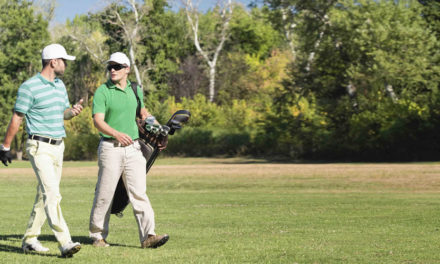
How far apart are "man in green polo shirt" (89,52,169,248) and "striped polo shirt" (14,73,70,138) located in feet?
1.82

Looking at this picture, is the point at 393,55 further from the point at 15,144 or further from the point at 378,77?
the point at 15,144

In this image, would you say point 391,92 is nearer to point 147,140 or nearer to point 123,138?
point 147,140

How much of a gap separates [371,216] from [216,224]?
322cm

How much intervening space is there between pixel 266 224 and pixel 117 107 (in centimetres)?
452

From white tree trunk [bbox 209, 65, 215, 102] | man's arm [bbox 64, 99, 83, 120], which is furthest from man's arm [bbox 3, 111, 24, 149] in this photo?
white tree trunk [bbox 209, 65, 215, 102]

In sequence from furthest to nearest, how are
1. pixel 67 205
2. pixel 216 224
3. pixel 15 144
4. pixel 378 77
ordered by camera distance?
pixel 15 144, pixel 378 77, pixel 67 205, pixel 216 224

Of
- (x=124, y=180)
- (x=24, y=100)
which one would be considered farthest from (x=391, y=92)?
(x=24, y=100)

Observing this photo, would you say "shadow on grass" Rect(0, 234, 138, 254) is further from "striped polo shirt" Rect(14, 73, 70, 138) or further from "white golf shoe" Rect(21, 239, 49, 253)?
"striped polo shirt" Rect(14, 73, 70, 138)

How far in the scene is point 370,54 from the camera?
4588 cm

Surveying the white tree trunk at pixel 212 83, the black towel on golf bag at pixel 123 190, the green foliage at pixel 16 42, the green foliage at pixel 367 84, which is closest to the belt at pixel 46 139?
the black towel on golf bag at pixel 123 190

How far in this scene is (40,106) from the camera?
902 cm

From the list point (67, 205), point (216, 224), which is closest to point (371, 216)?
point (216, 224)

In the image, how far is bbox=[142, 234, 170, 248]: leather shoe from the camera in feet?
31.7

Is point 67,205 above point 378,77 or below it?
below
